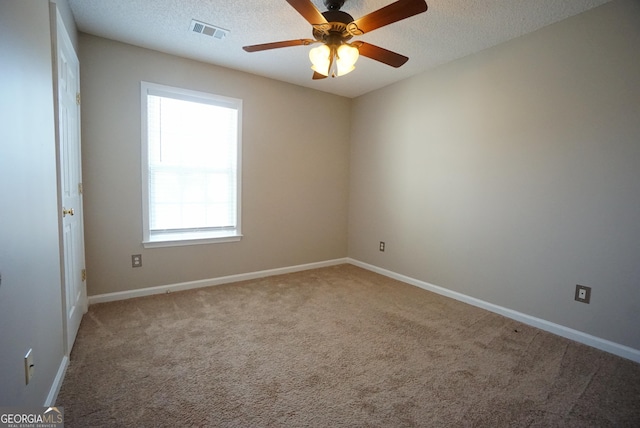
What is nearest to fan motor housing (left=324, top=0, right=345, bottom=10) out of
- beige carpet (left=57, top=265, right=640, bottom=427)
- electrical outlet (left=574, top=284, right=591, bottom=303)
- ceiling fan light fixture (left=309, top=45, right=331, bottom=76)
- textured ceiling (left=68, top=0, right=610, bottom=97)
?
textured ceiling (left=68, top=0, right=610, bottom=97)

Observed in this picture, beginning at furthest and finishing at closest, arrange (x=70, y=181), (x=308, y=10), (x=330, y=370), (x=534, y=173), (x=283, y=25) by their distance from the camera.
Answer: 1. (x=534, y=173)
2. (x=283, y=25)
3. (x=70, y=181)
4. (x=330, y=370)
5. (x=308, y=10)

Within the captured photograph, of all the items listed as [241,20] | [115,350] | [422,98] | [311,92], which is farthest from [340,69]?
[115,350]

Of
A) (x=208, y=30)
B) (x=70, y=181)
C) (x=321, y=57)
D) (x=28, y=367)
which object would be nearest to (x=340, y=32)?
(x=321, y=57)

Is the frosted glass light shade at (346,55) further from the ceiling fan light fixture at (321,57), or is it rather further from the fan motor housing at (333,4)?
the fan motor housing at (333,4)

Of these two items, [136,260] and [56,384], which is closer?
[56,384]

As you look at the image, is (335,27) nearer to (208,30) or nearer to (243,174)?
(208,30)

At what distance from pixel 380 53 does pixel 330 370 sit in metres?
2.23

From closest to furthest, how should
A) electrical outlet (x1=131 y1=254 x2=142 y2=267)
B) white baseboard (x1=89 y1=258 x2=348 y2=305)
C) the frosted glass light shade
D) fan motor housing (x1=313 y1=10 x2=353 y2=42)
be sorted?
fan motor housing (x1=313 y1=10 x2=353 y2=42) → the frosted glass light shade → white baseboard (x1=89 y1=258 x2=348 y2=305) → electrical outlet (x1=131 y1=254 x2=142 y2=267)

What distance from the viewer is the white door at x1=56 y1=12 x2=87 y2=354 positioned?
1.92 meters

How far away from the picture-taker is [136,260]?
3.03m

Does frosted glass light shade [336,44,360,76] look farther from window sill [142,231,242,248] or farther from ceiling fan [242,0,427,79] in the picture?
window sill [142,231,242,248]

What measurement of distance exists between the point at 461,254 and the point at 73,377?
335 centimetres

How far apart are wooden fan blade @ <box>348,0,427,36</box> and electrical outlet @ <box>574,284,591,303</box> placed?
2.40 metres

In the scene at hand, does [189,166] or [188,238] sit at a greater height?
[189,166]
